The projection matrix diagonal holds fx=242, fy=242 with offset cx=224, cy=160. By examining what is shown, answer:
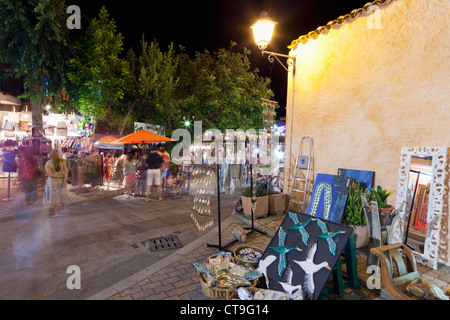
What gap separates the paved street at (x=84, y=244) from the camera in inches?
154

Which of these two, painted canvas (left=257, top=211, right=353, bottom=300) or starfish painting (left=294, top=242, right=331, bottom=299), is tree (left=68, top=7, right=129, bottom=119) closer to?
painted canvas (left=257, top=211, right=353, bottom=300)

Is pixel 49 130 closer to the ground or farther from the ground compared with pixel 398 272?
farther from the ground

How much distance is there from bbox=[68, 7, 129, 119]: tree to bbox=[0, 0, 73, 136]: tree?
1.85 feet

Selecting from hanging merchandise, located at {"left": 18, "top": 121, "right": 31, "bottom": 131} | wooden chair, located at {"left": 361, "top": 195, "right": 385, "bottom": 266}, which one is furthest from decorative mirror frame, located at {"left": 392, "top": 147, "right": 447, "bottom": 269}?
hanging merchandise, located at {"left": 18, "top": 121, "right": 31, "bottom": 131}

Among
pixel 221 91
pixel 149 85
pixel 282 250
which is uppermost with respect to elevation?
pixel 221 91

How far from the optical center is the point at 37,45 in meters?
10.5

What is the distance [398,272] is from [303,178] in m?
3.99

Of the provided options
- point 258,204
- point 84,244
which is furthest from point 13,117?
point 258,204

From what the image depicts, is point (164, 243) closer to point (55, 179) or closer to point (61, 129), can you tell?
point (55, 179)

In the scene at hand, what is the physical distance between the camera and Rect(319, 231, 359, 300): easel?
11.2ft

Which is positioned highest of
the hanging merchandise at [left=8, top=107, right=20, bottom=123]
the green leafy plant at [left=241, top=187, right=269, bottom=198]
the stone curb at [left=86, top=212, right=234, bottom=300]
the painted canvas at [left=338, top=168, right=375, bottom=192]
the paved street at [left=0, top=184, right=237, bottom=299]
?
the hanging merchandise at [left=8, top=107, right=20, bottom=123]

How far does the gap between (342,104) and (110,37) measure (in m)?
12.2

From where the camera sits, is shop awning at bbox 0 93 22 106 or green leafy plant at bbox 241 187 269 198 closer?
green leafy plant at bbox 241 187 269 198
